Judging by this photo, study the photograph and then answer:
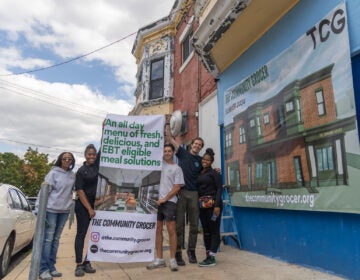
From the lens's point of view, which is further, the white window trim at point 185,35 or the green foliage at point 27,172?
the green foliage at point 27,172

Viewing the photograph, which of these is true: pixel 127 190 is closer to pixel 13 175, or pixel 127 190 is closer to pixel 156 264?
pixel 156 264

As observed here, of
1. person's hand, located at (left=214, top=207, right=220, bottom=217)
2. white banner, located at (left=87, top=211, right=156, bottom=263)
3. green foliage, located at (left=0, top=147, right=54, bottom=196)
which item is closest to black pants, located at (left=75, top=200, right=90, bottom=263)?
white banner, located at (left=87, top=211, right=156, bottom=263)

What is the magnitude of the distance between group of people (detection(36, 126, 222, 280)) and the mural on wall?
3.11 feet

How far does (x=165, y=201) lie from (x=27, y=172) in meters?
29.0

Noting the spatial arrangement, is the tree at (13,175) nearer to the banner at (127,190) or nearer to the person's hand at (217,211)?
the banner at (127,190)

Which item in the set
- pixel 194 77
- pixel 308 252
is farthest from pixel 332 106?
pixel 194 77

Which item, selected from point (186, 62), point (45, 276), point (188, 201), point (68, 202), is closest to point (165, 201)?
point (188, 201)

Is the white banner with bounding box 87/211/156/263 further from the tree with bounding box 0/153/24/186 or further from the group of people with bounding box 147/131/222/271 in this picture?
the tree with bounding box 0/153/24/186

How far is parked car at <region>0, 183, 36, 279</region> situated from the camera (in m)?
4.40

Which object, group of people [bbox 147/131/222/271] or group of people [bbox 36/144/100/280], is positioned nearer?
group of people [bbox 36/144/100/280]

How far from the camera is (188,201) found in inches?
185

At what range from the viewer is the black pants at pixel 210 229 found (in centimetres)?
461

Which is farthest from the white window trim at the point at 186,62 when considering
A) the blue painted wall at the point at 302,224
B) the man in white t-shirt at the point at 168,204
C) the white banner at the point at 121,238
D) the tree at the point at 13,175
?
the tree at the point at 13,175

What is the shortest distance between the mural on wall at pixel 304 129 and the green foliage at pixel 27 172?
26.9 metres
